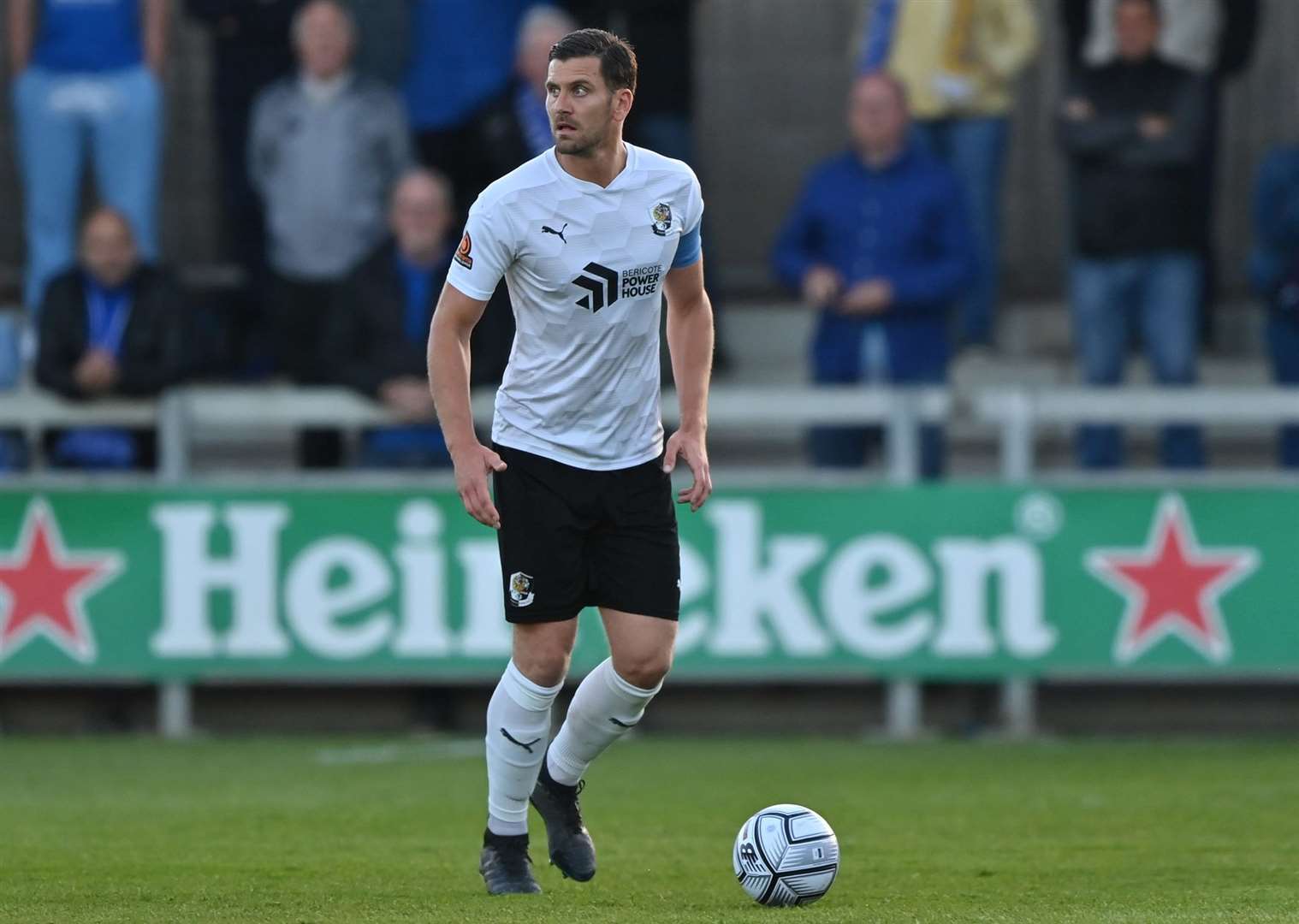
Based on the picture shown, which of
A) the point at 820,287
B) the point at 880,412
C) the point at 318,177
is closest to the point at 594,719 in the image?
the point at 880,412

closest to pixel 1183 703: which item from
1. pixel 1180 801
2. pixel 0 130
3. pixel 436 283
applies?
pixel 1180 801

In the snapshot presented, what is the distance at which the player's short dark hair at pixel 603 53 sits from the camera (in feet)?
19.7

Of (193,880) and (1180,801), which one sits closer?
(193,880)

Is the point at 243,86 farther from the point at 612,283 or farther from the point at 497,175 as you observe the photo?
the point at 612,283

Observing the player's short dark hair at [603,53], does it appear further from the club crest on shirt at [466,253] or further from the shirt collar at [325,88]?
the shirt collar at [325,88]

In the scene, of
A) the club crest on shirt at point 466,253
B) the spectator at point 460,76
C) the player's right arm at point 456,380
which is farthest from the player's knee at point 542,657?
the spectator at point 460,76

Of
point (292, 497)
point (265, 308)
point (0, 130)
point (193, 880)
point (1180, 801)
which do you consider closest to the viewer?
point (193, 880)

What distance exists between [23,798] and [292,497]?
104 inches

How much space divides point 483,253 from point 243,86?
711 cm

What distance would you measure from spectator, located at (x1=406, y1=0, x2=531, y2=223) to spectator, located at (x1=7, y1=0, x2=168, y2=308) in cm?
137

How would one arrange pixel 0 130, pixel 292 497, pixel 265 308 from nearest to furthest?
pixel 292 497
pixel 265 308
pixel 0 130

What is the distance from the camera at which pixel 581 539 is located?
6.38 metres

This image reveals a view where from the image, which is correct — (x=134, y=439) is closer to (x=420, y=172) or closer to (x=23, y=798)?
(x=420, y=172)

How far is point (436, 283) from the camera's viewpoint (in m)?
11.3
